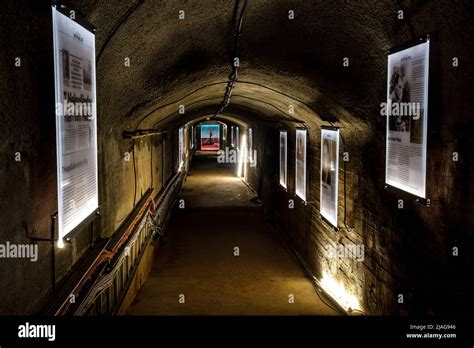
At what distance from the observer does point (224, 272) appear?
29.0 ft

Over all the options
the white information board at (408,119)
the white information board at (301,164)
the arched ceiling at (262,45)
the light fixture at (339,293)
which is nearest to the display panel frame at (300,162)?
the white information board at (301,164)

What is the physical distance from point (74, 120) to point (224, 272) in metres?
6.44

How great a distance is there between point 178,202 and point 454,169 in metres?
13.0

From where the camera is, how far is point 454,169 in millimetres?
3510

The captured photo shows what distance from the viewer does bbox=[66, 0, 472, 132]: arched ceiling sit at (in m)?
3.66

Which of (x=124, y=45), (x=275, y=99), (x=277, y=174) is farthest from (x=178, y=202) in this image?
(x=124, y=45)

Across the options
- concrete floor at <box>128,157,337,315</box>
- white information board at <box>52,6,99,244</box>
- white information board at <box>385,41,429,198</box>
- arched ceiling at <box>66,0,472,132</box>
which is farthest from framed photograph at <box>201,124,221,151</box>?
white information board at <box>52,6,99,244</box>

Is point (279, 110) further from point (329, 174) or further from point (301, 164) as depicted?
point (329, 174)

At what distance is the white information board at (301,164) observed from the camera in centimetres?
912

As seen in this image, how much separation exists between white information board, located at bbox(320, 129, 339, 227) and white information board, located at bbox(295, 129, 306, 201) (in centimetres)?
141

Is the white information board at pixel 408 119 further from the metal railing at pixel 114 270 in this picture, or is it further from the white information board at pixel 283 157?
the white information board at pixel 283 157

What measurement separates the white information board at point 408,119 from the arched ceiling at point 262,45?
8.4 inches

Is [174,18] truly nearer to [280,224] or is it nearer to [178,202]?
[280,224]

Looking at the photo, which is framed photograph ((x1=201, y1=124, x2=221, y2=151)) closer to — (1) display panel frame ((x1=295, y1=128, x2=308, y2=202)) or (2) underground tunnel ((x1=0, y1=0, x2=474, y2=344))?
(1) display panel frame ((x1=295, y1=128, x2=308, y2=202))
